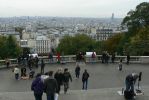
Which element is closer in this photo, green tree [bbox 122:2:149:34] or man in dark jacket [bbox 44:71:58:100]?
man in dark jacket [bbox 44:71:58:100]

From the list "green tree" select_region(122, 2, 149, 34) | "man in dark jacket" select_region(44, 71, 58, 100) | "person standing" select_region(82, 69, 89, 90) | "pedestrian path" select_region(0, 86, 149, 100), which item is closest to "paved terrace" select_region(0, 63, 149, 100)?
"pedestrian path" select_region(0, 86, 149, 100)

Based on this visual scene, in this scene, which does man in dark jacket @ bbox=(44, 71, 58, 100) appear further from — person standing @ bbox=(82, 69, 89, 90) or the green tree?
the green tree

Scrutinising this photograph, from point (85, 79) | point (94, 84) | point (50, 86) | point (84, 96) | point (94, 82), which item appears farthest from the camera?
point (94, 82)

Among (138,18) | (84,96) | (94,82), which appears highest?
(138,18)

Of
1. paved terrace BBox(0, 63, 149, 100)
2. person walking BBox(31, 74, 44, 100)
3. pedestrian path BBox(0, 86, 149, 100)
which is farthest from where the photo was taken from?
paved terrace BBox(0, 63, 149, 100)

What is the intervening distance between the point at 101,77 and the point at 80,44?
71.3 m

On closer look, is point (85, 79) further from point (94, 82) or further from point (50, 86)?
point (50, 86)

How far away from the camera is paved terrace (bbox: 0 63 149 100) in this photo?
16.6 m

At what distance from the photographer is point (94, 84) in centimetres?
2197

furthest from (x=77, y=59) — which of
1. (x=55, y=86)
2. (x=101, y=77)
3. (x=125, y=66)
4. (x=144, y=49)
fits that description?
(x=55, y=86)

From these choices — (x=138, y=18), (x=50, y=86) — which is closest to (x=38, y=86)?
(x=50, y=86)

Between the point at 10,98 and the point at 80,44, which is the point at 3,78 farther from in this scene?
the point at 80,44

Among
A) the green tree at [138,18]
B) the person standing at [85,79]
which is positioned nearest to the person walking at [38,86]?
the person standing at [85,79]

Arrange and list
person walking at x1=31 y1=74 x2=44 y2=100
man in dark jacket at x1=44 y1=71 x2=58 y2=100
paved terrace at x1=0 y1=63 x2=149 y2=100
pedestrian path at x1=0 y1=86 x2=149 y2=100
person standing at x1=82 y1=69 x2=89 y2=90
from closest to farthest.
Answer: man in dark jacket at x1=44 y1=71 x2=58 y2=100 → person walking at x1=31 y1=74 x2=44 y2=100 → pedestrian path at x1=0 y1=86 x2=149 y2=100 → paved terrace at x1=0 y1=63 x2=149 y2=100 → person standing at x1=82 y1=69 x2=89 y2=90
